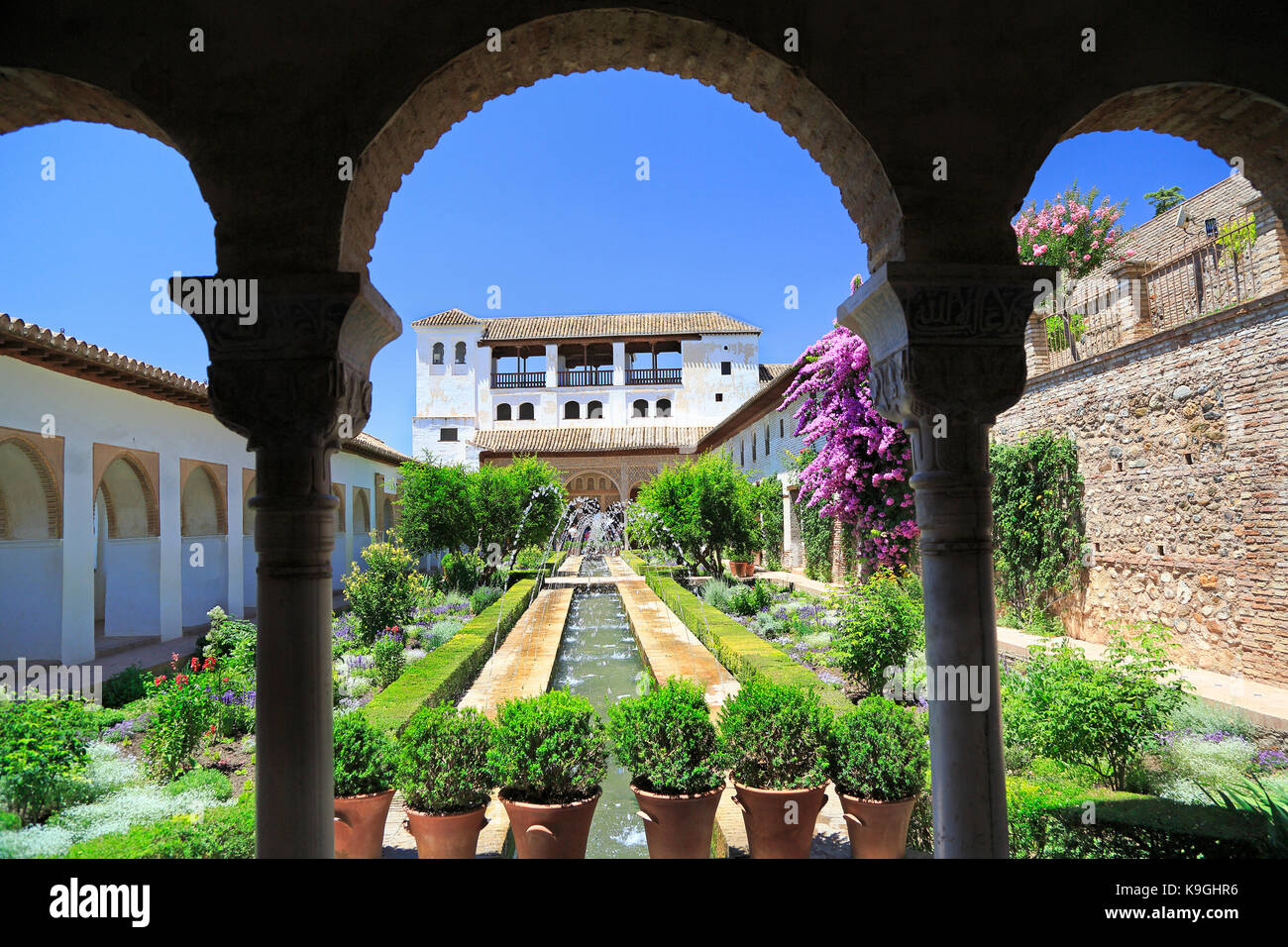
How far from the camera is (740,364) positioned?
138ft

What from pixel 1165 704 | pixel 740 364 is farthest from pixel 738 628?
pixel 740 364

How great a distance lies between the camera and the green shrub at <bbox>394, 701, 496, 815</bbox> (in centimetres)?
379

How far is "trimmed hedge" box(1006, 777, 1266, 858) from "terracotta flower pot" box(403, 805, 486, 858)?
8.74ft

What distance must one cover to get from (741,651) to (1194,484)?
17.5 feet

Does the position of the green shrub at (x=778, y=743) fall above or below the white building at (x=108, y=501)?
below

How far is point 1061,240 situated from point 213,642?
16670 mm

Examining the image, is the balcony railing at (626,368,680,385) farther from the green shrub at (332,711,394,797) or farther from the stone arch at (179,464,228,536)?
the green shrub at (332,711,394,797)

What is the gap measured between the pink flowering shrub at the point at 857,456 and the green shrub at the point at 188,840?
31.0ft

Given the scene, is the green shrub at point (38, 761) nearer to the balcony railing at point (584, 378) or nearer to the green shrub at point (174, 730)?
the green shrub at point (174, 730)

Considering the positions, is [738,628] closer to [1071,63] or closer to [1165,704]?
[1165,704]

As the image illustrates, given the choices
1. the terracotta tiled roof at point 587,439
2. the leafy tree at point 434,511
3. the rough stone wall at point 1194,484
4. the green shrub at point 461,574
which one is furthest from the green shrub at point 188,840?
the terracotta tiled roof at point 587,439

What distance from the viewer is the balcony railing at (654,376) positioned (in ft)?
137

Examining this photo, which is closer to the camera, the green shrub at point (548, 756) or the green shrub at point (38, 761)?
the green shrub at point (548, 756)

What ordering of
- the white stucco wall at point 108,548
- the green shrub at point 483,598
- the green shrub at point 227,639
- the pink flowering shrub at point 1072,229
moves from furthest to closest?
the pink flowering shrub at point 1072,229
the green shrub at point 483,598
the white stucco wall at point 108,548
the green shrub at point 227,639
